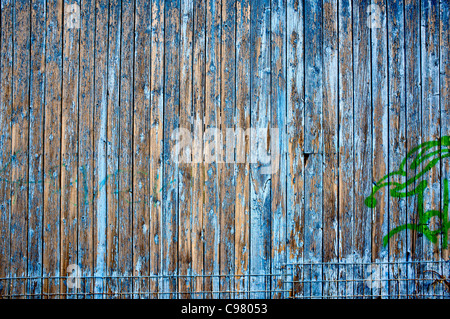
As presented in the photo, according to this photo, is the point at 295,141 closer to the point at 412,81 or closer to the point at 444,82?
the point at 412,81

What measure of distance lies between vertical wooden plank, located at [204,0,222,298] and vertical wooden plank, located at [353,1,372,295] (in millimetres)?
1047

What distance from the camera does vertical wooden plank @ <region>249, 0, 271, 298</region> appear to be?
8.55 ft

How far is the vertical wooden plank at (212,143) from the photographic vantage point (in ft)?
8.53

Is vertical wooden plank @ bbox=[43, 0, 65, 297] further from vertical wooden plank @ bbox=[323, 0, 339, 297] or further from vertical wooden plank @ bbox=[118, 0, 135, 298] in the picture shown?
vertical wooden plank @ bbox=[323, 0, 339, 297]

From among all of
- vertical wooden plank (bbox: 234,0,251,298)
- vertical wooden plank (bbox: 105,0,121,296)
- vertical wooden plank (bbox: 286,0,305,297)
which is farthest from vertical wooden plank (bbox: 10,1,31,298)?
vertical wooden plank (bbox: 286,0,305,297)

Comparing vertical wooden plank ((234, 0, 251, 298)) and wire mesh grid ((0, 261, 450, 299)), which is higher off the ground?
vertical wooden plank ((234, 0, 251, 298))

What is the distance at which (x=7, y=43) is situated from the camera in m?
2.65

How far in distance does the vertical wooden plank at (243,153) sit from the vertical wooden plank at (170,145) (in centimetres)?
46

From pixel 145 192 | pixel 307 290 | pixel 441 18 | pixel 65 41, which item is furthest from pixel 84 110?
pixel 441 18

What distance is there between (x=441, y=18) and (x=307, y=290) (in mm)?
2343

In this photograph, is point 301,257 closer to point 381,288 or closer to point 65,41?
point 381,288

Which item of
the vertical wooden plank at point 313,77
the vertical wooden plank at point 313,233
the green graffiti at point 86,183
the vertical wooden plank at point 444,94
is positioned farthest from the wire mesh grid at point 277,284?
the vertical wooden plank at point 313,77

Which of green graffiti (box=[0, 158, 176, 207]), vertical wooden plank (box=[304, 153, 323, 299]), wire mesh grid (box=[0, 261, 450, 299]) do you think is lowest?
wire mesh grid (box=[0, 261, 450, 299])

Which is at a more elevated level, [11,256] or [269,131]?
[269,131]
